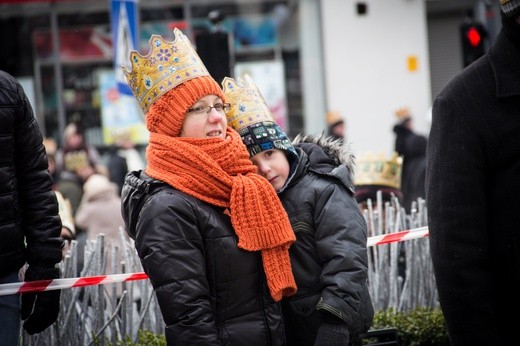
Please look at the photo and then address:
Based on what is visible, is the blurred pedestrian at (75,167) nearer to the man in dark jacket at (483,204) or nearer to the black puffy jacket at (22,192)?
the black puffy jacket at (22,192)

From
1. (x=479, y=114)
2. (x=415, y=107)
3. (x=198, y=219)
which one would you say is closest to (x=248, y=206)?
(x=198, y=219)

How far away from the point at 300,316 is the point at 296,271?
0.19m

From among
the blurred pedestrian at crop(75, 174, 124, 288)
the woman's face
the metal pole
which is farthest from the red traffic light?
Result: the woman's face

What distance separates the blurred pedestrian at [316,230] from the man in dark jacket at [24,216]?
93 centimetres

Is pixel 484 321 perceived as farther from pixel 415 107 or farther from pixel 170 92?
pixel 415 107

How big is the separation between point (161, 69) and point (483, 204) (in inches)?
72.0

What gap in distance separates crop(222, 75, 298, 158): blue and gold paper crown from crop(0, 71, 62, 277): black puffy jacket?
908mm

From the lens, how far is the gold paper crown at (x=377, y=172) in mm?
7732

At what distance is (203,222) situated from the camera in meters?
4.13

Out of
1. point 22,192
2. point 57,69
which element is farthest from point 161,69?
point 57,69

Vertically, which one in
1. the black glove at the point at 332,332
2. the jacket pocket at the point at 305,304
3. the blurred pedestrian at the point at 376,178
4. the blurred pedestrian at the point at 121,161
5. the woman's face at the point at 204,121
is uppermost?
the woman's face at the point at 204,121

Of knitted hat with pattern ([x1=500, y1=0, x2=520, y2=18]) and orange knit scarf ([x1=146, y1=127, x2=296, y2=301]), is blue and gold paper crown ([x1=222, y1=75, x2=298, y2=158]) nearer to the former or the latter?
orange knit scarf ([x1=146, y1=127, x2=296, y2=301])

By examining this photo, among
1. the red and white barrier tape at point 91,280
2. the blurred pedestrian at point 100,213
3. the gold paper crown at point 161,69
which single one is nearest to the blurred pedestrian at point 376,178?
the red and white barrier tape at point 91,280

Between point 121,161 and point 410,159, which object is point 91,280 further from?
point 121,161
